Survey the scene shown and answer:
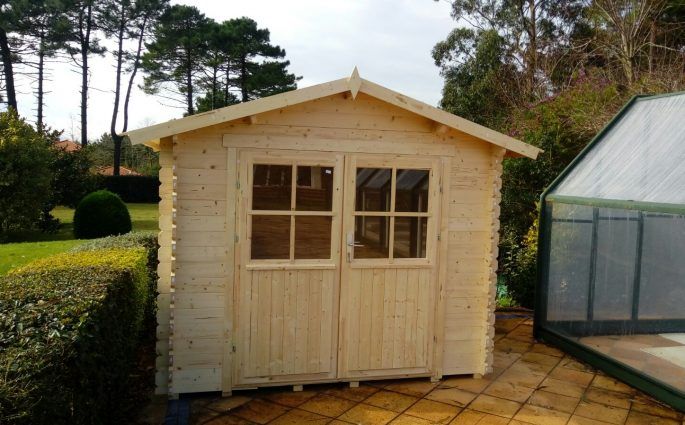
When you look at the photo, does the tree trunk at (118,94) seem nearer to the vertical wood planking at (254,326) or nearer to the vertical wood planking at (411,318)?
the vertical wood planking at (254,326)

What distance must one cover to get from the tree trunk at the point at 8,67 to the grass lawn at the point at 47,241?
6.18 meters

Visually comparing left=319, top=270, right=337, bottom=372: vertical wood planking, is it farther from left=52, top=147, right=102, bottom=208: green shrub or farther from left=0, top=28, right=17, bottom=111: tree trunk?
left=0, top=28, right=17, bottom=111: tree trunk

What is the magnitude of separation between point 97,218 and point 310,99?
40.2 feet

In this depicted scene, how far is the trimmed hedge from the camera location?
25.9 meters

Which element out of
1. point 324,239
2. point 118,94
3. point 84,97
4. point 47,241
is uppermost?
point 118,94

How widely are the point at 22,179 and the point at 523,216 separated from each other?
500 inches

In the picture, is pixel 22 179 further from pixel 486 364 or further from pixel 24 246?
pixel 486 364

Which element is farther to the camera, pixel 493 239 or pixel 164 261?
pixel 493 239

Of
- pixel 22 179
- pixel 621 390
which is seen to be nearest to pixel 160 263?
pixel 621 390

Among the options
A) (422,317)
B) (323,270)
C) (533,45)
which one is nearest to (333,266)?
(323,270)

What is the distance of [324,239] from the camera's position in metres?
4.45

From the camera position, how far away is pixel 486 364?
485 cm

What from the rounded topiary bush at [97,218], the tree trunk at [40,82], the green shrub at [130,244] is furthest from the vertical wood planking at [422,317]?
the tree trunk at [40,82]

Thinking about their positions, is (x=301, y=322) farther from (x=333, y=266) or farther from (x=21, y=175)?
(x=21, y=175)
